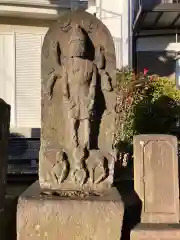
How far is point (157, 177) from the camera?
4848 millimetres

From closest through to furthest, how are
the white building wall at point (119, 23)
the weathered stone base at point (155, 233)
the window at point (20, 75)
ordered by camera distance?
1. the weathered stone base at point (155, 233)
2. the window at point (20, 75)
3. the white building wall at point (119, 23)

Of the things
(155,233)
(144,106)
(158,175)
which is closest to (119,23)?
(144,106)

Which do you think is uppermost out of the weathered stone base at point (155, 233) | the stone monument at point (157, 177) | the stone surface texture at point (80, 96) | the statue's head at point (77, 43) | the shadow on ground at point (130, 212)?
the statue's head at point (77, 43)

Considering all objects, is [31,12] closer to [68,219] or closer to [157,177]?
[157,177]

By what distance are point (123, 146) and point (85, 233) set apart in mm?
4217

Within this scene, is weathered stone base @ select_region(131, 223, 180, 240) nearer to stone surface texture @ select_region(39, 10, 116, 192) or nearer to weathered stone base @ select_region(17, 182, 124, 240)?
weathered stone base @ select_region(17, 182, 124, 240)

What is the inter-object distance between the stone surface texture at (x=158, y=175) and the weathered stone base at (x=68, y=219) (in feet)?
3.23

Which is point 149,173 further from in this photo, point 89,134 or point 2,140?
point 2,140

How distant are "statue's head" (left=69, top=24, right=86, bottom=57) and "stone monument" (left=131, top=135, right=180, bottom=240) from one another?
1.11 m

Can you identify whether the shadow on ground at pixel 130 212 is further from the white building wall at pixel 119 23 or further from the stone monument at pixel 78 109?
the white building wall at pixel 119 23

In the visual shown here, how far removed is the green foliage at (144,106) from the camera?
27.8 feet

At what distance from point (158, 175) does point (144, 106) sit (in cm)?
397

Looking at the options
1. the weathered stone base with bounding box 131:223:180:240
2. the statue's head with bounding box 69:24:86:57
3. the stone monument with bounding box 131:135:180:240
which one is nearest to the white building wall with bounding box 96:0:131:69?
the stone monument with bounding box 131:135:180:240

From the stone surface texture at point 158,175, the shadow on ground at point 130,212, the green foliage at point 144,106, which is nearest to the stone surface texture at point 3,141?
the shadow on ground at point 130,212
